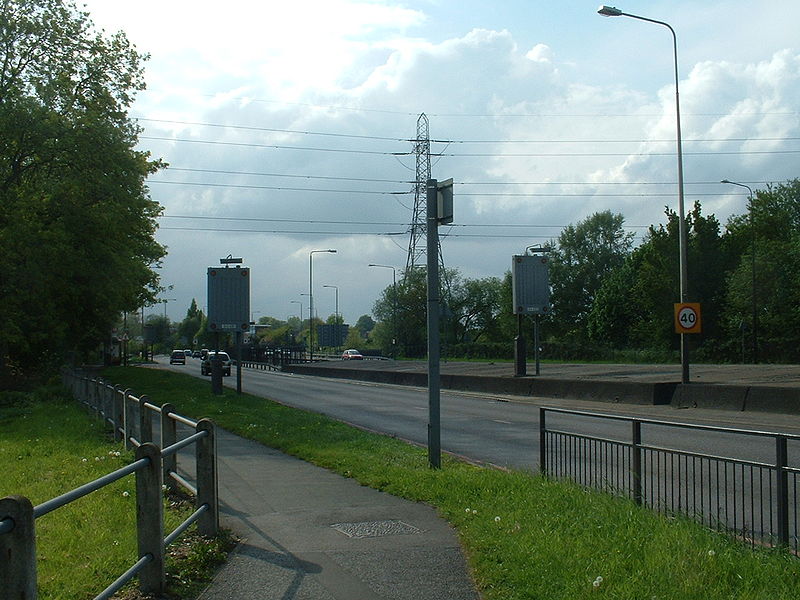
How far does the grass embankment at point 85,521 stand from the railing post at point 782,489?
433 centimetres

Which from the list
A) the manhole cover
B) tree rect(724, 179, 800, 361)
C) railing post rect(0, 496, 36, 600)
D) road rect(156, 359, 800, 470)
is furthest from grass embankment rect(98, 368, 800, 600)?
tree rect(724, 179, 800, 361)

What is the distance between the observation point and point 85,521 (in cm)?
843

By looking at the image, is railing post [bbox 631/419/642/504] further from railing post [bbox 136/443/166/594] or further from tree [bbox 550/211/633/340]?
tree [bbox 550/211/633/340]

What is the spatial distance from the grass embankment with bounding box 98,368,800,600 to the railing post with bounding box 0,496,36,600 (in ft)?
9.93

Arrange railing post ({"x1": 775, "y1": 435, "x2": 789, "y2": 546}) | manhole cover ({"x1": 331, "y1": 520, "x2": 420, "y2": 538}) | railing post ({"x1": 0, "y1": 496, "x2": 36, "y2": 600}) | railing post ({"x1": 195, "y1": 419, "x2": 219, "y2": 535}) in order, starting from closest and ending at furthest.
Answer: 1. railing post ({"x1": 0, "y1": 496, "x2": 36, "y2": 600})
2. railing post ({"x1": 775, "y1": 435, "x2": 789, "y2": 546})
3. railing post ({"x1": 195, "y1": 419, "x2": 219, "y2": 535})
4. manhole cover ({"x1": 331, "y1": 520, "x2": 420, "y2": 538})

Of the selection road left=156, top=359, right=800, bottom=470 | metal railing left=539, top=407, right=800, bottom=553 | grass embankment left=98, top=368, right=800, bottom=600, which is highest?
metal railing left=539, top=407, right=800, bottom=553

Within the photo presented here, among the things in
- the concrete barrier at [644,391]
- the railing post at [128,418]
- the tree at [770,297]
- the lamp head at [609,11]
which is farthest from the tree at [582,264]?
the railing post at [128,418]

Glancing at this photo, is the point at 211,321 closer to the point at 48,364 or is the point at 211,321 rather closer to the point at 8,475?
the point at 8,475

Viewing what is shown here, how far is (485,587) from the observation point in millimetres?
6152

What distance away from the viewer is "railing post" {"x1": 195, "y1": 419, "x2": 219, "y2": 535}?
758cm

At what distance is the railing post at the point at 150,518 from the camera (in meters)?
6.01

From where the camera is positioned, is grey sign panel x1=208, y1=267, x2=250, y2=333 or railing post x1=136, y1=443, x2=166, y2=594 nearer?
railing post x1=136, y1=443, x2=166, y2=594

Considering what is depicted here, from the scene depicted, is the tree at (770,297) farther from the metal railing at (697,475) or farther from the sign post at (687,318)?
the metal railing at (697,475)

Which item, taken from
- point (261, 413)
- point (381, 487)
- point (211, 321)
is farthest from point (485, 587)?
point (211, 321)
